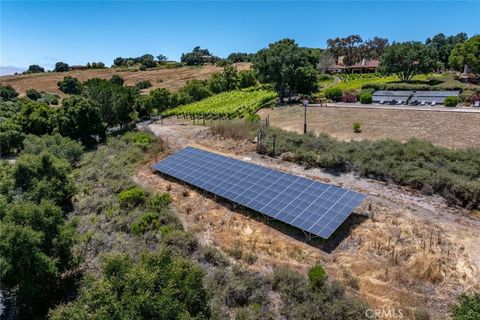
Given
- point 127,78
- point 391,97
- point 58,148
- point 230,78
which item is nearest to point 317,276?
point 58,148

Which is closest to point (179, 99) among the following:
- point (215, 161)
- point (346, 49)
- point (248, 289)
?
point (215, 161)

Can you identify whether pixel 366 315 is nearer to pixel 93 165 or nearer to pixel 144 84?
pixel 93 165

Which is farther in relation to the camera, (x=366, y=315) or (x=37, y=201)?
(x=37, y=201)

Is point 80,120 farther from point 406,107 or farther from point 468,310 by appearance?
point 406,107

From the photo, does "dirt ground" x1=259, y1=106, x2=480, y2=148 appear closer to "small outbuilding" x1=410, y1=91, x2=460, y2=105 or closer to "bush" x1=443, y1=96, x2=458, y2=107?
"bush" x1=443, y1=96, x2=458, y2=107

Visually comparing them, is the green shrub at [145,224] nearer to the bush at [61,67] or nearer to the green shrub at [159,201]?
the green shrub at [159,201]

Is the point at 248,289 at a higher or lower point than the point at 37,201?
lower

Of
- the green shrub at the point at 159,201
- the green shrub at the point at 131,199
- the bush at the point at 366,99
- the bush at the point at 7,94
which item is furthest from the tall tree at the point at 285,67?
the bush at the point at 7,94
